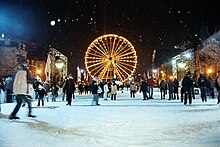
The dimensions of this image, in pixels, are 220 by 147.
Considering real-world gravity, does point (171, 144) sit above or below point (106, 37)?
below

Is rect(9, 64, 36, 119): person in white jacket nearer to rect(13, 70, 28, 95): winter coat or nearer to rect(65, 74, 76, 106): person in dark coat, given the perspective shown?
rect(13, 70, 28, 95): winter coat

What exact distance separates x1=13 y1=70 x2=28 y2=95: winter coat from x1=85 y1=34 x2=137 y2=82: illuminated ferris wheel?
23.6 meters

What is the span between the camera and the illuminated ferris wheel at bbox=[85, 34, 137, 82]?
34.9 metres

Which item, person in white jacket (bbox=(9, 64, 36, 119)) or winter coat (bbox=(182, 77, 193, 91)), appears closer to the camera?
person in white jacket (bbox=(9, 64, 36, 119))

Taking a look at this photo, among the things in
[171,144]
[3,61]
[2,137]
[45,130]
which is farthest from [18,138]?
[3,61]

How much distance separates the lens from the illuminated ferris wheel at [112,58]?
34.9m

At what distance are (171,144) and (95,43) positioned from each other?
2966 centimetres

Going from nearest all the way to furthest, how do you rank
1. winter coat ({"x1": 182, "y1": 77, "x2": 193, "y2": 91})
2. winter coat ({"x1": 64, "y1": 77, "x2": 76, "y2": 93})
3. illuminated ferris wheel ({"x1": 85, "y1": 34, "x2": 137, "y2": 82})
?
1. winter coat ({"x1": 182, "y1": 77, "x2": 193, "y2": 91})
2. winter coat ({"x1": 64, "y1": 77, "x2": 76, "y2": 93})
3. illuminated ferris wheel ({"x1": 85, "y1": 34, "x2": 137, "y2": 82})

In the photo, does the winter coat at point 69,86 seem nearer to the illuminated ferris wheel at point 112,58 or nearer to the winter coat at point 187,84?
the winter coat at point 187,84

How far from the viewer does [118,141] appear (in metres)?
6.63

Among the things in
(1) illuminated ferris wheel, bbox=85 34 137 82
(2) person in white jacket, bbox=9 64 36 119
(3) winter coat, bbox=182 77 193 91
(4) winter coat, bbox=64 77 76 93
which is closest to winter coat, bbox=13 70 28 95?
(2) person in white jacket, bbox=9 64 36 119

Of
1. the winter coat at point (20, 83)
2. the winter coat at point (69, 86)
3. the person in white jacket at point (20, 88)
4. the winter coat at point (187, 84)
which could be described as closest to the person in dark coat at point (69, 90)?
the winter coat at point (69, 86)

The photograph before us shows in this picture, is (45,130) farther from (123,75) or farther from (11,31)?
(11,31)

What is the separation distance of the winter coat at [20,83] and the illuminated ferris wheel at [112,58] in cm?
2357
